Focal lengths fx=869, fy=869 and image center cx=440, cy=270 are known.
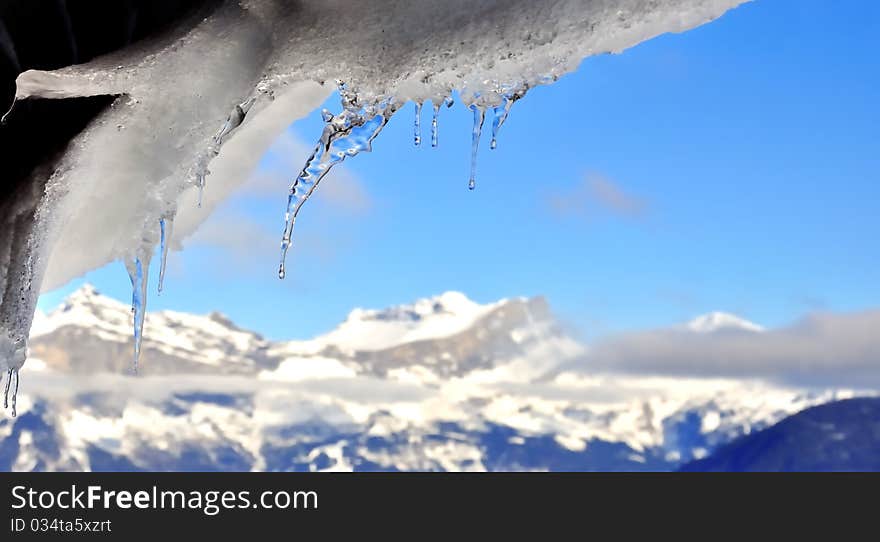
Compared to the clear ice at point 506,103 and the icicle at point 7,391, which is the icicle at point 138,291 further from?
the clear ice at point 506,103

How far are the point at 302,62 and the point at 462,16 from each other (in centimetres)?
73

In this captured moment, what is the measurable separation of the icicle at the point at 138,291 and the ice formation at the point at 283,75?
1.87ft

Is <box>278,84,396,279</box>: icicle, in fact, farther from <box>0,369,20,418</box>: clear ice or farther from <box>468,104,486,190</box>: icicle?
<box>0,369,20,418</box>: clear ice

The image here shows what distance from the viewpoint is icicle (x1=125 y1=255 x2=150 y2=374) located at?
4.76 metres

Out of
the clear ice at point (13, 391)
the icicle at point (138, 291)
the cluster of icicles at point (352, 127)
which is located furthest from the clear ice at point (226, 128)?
the clear ice at point (13, 391)

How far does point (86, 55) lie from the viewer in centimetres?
395

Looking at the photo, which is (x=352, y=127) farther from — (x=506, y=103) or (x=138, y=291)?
(x=138, y=291)

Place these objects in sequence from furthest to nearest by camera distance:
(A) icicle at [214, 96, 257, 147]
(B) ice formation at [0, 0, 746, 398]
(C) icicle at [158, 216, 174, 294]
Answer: (C) icicle at [158, 216, 174, 294] < (A) icicle at [214, 96, 257, 147] < (B) ice formation at [0, 0, 746, 398]

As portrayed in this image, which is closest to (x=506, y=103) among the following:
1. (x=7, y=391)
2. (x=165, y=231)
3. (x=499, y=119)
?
(x=499, y=119)

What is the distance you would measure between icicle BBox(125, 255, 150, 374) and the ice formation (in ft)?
1.87

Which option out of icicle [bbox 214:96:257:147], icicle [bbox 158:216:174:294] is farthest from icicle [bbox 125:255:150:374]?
icicle [bbox 214:96:257:147]

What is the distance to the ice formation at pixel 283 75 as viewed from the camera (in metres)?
2.97

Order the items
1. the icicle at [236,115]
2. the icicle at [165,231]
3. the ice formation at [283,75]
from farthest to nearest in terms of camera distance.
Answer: the icicle at [165,231]
the icicle at [236,115]
the ice formation at [283,75]
